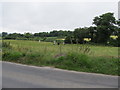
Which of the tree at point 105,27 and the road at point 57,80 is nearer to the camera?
the road at point 57,80

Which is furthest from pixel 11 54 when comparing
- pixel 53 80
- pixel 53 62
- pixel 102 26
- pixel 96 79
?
pixel 102 26

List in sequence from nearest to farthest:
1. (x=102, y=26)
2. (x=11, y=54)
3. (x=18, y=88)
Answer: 1. (x=18, y=88)
2. (x=11, y=54)
3. (x=102, y=26)

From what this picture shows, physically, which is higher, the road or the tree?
the tree

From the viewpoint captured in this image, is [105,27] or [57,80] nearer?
[57,80]

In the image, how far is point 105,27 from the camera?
5291 centimetres

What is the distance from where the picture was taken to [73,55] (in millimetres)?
8812

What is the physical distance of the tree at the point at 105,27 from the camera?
5312 centimetres

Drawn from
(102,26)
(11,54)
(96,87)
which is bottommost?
(96,87)

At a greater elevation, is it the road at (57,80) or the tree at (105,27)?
the tree at (105,27)

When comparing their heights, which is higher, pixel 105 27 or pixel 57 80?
pixel 105 27

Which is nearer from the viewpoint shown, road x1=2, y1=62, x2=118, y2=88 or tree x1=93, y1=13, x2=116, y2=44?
road x1=2, y1=62, x2=118, y2=88

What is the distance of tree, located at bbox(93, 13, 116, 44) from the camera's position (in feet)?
174

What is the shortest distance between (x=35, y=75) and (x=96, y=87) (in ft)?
8.64

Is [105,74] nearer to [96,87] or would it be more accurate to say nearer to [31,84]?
[96,87]
